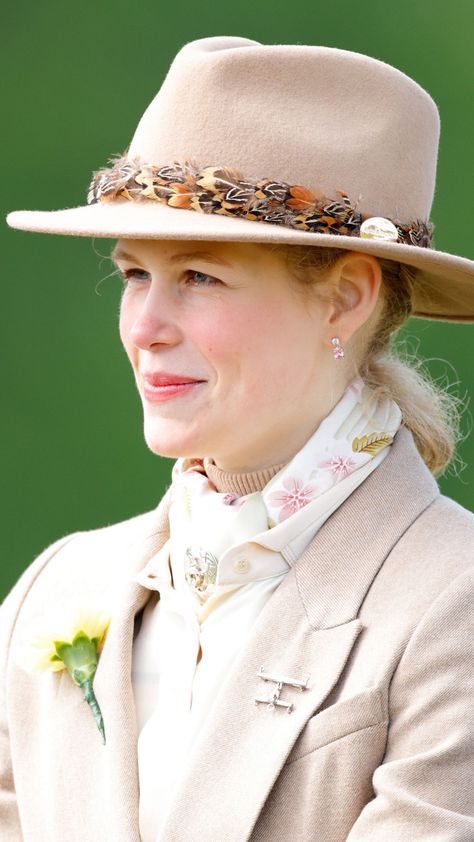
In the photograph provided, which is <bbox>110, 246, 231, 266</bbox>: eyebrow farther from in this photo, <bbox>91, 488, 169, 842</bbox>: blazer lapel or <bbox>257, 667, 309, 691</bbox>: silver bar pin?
<bbox>257, 667, 309, 691</bbox>: silver bar pin

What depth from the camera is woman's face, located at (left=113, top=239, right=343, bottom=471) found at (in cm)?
229

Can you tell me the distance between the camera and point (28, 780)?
8.00 ft

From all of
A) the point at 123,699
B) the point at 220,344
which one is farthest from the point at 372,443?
the point at 123,699

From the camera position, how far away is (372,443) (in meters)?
2.41

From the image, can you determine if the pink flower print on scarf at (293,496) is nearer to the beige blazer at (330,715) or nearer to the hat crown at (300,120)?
the beige blazer at (330,715)

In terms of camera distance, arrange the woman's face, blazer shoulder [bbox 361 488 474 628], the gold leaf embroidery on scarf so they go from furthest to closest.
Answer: the gold leaf embroidery on scarf
the woman's face
blazer shoulder [bbox 361 488 474 628]

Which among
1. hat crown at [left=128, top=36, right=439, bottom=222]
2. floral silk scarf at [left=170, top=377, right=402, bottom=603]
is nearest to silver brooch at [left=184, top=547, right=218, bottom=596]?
floral silk scarf at [left=170, top=377, right=402, bottom=603]

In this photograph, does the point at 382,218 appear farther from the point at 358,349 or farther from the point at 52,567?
the point at 52,567

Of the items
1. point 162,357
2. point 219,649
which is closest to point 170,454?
point 162,357

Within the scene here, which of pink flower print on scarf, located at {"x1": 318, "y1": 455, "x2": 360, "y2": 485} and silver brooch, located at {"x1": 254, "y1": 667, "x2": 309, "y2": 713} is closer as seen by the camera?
silver brooch, located at {"x1": 254, "y1": 667, "x2": 309, "y2": 713}

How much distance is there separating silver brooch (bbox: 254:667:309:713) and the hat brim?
0.63 metres

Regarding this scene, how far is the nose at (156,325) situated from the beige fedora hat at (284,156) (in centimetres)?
12

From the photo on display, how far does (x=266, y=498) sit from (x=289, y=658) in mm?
268

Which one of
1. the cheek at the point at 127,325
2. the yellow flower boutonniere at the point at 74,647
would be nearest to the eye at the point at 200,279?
the cheek at the point at 127,325
